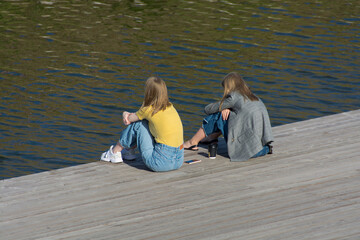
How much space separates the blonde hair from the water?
3337 mm

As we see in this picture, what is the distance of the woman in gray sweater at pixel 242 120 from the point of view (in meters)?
7.67

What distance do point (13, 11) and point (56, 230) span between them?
15.6 m

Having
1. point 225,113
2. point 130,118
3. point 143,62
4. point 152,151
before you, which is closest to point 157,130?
point 152,151

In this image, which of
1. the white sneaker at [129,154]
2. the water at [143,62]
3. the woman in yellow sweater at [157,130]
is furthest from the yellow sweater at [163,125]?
the water at [143,62]

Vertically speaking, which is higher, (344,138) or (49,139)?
(344,138)

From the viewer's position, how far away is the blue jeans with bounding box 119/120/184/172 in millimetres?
7387

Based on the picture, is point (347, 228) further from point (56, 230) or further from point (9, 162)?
point (9, 162)

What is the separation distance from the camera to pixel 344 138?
8.52 metres

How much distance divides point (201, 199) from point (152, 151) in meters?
1.08

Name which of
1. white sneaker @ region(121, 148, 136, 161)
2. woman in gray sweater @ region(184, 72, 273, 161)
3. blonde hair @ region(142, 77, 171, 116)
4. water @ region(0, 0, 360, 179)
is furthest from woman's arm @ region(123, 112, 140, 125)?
water @ region(0, 0, 360, 179)

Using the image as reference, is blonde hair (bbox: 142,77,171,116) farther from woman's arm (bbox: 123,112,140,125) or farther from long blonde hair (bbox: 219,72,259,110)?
long blonde hair (bbox: 219,72,259,110)

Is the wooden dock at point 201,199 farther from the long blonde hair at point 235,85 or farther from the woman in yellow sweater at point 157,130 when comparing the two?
the long blonde hair at point 235,85

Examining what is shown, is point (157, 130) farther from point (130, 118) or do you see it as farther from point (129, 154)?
point (129, 154)

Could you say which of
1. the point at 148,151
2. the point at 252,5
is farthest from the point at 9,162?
the point at 252,5
